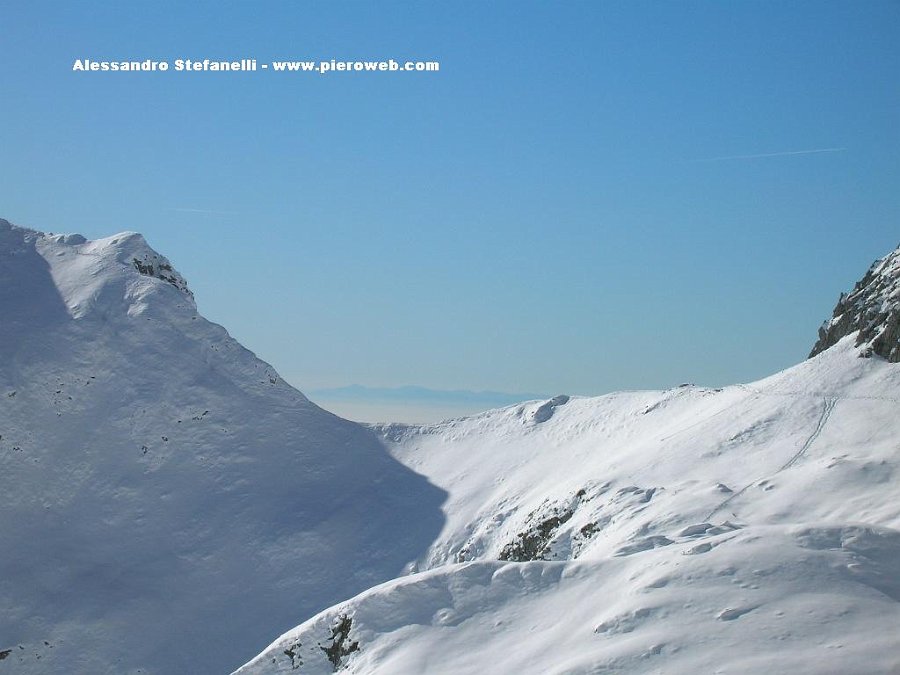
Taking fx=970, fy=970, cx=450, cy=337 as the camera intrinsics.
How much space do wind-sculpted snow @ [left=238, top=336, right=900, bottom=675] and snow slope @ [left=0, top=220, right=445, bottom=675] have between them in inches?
381

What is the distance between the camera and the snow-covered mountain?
25.2 meters

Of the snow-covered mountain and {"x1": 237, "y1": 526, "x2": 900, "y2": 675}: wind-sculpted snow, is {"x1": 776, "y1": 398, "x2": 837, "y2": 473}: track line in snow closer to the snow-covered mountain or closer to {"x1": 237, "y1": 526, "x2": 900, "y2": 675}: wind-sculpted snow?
the snow-covered mountain

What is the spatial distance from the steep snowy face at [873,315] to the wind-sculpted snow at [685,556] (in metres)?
1.29

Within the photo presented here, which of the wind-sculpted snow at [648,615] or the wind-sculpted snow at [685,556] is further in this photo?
the wind-sculpted snow at [685,556]

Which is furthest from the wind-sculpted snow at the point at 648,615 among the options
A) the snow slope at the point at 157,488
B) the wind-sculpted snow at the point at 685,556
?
the snow slope at the point at 157,488

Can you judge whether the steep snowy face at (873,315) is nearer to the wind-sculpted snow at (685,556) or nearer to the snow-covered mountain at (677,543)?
the snow-covered mountain at (677,543)

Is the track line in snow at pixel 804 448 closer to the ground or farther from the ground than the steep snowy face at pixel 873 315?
closer to the ground

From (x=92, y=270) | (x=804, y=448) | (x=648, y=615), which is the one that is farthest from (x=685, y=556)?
(x=92, y=270)

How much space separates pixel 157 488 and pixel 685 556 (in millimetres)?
50983

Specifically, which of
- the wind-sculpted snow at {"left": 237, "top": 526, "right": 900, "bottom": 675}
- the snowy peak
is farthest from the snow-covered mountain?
the snowy peak

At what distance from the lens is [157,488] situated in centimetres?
7144

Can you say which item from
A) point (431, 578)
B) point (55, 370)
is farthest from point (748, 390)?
point (55, 370)

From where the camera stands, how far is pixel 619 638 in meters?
26.2

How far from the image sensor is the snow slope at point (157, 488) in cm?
6138
